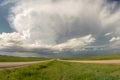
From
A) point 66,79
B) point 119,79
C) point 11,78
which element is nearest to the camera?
point 119,79

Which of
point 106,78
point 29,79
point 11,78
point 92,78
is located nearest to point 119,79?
point 106,78

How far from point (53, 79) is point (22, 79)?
519 centimetres

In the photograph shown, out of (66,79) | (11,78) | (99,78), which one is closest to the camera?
(99,78)

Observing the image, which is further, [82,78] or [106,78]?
[82,78]

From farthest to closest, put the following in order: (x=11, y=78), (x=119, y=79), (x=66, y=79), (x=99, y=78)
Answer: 1. (x=11, y=78)
2. (x=66, y=79)
3. (x=99, y=78)
4. (x=119, y=79)

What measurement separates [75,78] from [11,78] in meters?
10.6

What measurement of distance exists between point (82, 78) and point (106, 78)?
6.11 meters

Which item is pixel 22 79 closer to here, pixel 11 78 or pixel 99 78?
pixel 11 78

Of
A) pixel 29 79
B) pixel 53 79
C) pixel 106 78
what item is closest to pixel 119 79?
pixel 106 78

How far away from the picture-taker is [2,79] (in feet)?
135

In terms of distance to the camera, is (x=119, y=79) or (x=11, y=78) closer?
(x=119, y=79)

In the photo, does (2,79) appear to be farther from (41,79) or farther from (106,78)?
(106,78)

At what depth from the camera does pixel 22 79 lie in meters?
42.1

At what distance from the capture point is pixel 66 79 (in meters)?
39.2
